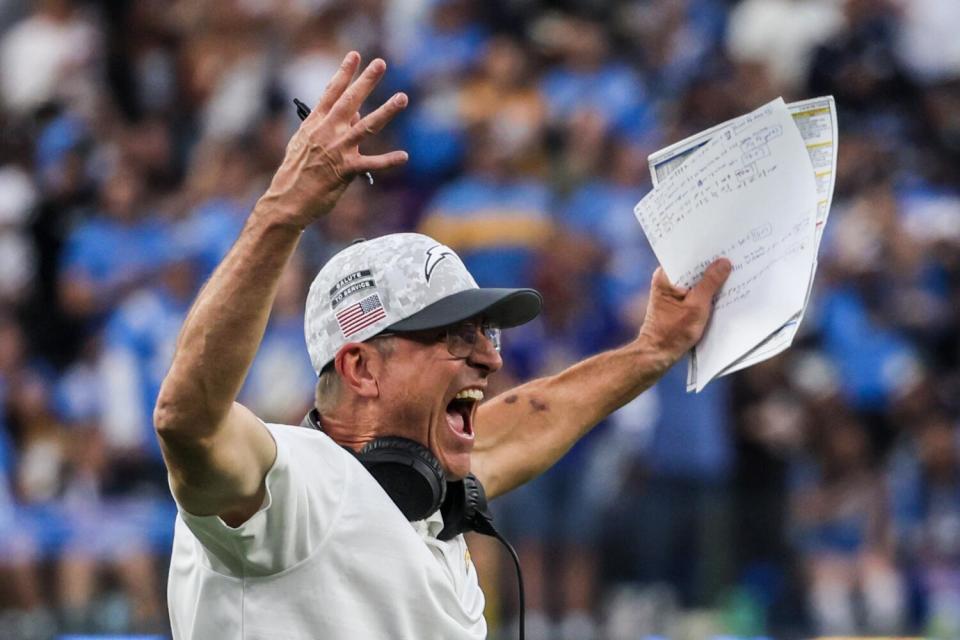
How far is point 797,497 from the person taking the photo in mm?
7344

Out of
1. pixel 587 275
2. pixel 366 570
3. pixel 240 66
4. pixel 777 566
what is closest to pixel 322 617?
pixel 366 570

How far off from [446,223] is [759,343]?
4492 millimetres

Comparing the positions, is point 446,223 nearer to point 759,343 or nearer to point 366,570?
point 759,343

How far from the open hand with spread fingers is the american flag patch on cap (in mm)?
566

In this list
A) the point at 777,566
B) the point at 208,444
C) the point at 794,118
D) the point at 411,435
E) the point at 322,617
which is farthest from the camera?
the point at 777,566

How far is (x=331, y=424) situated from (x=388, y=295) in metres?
0.29

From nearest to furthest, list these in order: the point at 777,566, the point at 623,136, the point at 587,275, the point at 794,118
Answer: the point at 794,118
the point at 777,566
the point at 587,275
the point at 623,136

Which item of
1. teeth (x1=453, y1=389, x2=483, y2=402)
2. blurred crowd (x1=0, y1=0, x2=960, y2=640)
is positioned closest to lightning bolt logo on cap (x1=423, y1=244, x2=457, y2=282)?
teeth (x1=453, y1=389, x2=483, y2=402)

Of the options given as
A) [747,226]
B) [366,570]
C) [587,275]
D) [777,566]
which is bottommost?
[777,566]

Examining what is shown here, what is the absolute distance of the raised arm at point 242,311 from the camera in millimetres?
2781

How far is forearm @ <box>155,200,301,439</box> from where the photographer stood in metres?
2.78

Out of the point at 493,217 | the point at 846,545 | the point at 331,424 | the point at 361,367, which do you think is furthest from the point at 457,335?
the point at 493,217

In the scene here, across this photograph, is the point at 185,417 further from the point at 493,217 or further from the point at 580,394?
the point at 493,217

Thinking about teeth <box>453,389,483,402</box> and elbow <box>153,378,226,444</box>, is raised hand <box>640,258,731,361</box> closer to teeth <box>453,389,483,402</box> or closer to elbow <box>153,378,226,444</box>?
teeth <box>453,389,483,402</box>
